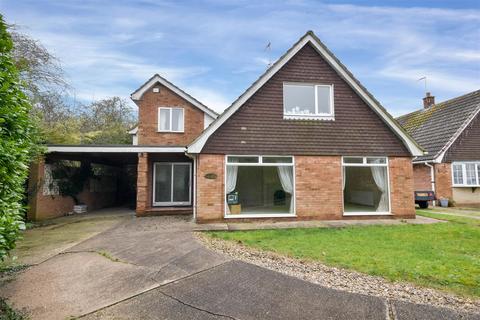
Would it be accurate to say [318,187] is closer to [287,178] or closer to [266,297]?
[287,178]

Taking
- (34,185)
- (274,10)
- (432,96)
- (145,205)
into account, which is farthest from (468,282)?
(432,96)

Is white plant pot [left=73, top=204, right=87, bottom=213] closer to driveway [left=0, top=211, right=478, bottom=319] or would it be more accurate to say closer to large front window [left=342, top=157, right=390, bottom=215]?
driveway [left=0, top=211, right=478, bottom=319]

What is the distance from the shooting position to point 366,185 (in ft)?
37.3

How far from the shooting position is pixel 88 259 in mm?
5797

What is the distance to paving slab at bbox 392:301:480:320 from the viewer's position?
332 centimetres

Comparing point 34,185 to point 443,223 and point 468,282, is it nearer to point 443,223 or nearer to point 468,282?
point 468,282

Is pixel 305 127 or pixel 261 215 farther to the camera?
pixel 305 127

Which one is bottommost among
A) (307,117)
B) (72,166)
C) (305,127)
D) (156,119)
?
(72,166)

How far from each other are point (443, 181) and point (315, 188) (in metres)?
10.5

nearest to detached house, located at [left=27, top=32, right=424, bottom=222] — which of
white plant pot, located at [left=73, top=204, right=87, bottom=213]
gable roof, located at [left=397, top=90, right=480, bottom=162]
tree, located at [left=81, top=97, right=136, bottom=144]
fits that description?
white plant pot, located at [left=73, top=204, right=87, bottom=213]

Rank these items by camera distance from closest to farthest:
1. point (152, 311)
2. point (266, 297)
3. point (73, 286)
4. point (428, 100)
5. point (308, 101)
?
point (152, 311) < point (266, 297) < point (73, 286) < point (308, 101) < point (428, 100)

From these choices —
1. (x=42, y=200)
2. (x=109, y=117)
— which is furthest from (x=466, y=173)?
(x=109, y=117)

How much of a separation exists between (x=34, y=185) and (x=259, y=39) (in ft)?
39.3

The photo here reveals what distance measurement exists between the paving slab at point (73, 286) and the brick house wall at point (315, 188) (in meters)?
4.34
